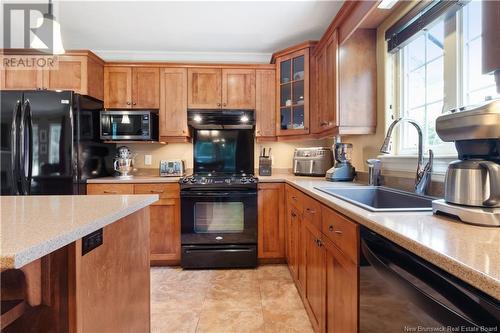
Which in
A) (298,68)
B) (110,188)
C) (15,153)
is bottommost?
(110,188)

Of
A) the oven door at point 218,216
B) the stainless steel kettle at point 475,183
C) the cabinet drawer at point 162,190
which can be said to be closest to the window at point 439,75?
the stainless steel kettle at point 475,183

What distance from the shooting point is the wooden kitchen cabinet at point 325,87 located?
2.13m

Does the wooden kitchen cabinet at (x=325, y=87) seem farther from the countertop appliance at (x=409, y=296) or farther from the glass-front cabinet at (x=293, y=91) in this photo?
the countertop appliance at (x=409, y=296)

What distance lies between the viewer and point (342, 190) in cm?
174

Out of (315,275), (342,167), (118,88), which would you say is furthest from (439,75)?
(118,88)

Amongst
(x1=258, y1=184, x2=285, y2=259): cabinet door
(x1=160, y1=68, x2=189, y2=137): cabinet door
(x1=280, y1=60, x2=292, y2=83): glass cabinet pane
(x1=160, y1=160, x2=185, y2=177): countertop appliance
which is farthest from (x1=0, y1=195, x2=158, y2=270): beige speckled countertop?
(x1=280, y1=60, x2=292, y2=83): glass cabinet pane

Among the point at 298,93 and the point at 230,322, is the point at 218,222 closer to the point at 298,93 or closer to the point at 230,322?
the point at 230,322

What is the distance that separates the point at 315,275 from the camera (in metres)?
1.57

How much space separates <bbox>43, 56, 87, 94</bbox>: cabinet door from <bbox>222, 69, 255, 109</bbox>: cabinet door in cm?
147

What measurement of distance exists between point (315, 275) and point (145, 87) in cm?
265

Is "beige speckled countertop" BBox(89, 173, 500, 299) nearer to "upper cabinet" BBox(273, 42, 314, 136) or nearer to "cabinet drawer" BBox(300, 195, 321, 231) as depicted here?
"cabinet drawer" BBox(300, 195, 321, 231)

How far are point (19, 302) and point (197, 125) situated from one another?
2450 mm

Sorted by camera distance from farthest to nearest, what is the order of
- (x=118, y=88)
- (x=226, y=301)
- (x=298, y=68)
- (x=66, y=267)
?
(x=118, y=88)
(x=298, y=68)
(x=226, y=301)
(x=66, y=267)

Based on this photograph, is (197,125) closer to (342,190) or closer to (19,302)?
(342,190)
